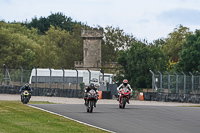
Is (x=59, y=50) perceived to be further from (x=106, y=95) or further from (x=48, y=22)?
(x=106, y=95)

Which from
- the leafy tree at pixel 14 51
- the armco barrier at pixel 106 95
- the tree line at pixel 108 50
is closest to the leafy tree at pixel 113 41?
the tree line at pixel 108 50

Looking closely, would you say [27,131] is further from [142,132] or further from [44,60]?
[44,60]

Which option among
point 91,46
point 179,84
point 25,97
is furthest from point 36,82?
point 91,46

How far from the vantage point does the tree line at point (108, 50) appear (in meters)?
70.7

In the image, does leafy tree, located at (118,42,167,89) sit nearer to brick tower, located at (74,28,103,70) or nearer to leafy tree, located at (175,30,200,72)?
leafy tree, located at (175,30,200,72)

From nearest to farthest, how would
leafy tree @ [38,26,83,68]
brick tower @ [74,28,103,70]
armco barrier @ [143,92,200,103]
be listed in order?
armco barrier @ [143,92,200,103], brick tower @ [74,28,103,70], leafy tree @ [38,26,83,68]

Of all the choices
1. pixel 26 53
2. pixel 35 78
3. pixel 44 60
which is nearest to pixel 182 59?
pixel 35 78

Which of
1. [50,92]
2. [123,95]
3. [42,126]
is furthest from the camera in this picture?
[50,92]

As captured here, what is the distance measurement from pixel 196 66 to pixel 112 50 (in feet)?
179

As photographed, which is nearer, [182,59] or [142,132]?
[142,132]

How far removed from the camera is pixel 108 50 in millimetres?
122000

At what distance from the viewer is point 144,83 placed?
69312 millimetres

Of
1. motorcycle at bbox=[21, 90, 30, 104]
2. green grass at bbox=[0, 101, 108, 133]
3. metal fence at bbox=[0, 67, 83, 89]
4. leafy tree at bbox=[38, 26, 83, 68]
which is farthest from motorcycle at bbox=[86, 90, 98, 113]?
leafy tree at bbox=[38, 26, 83, 68]

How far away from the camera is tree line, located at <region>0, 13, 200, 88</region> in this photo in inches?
2783
